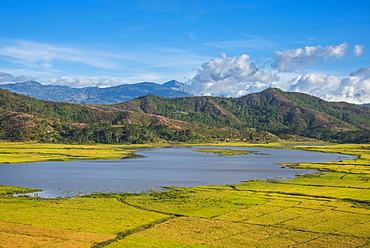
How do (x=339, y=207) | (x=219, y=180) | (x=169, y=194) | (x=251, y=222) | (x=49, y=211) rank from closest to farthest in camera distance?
(x=251, y=222) → (x=49, y=211) → (x=339, y=207) → (x=169, y=194) → (x=219, y=180)

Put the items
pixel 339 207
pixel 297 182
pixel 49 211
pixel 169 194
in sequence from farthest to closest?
pixel 297 182
pixel 169 194
pixel 339 207
pixel 49 211

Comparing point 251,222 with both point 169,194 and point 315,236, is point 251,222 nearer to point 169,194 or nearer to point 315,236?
point 315,236

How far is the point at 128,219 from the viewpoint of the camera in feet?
149

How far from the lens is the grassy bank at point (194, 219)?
37.1 meters

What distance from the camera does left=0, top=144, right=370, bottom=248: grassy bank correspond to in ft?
122

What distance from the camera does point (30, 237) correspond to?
A: 122ft

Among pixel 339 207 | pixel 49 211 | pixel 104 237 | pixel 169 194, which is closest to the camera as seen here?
pixel 104 237

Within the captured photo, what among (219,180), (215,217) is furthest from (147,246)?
(219,180)

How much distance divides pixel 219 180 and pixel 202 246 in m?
50.3

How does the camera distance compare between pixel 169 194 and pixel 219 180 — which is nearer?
pixel 169 194

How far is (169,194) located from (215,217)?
1712 cm

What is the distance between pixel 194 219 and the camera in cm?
4597

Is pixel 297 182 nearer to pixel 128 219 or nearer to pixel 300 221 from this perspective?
pixel 300 221

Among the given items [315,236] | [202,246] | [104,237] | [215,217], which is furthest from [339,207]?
[104,237]
